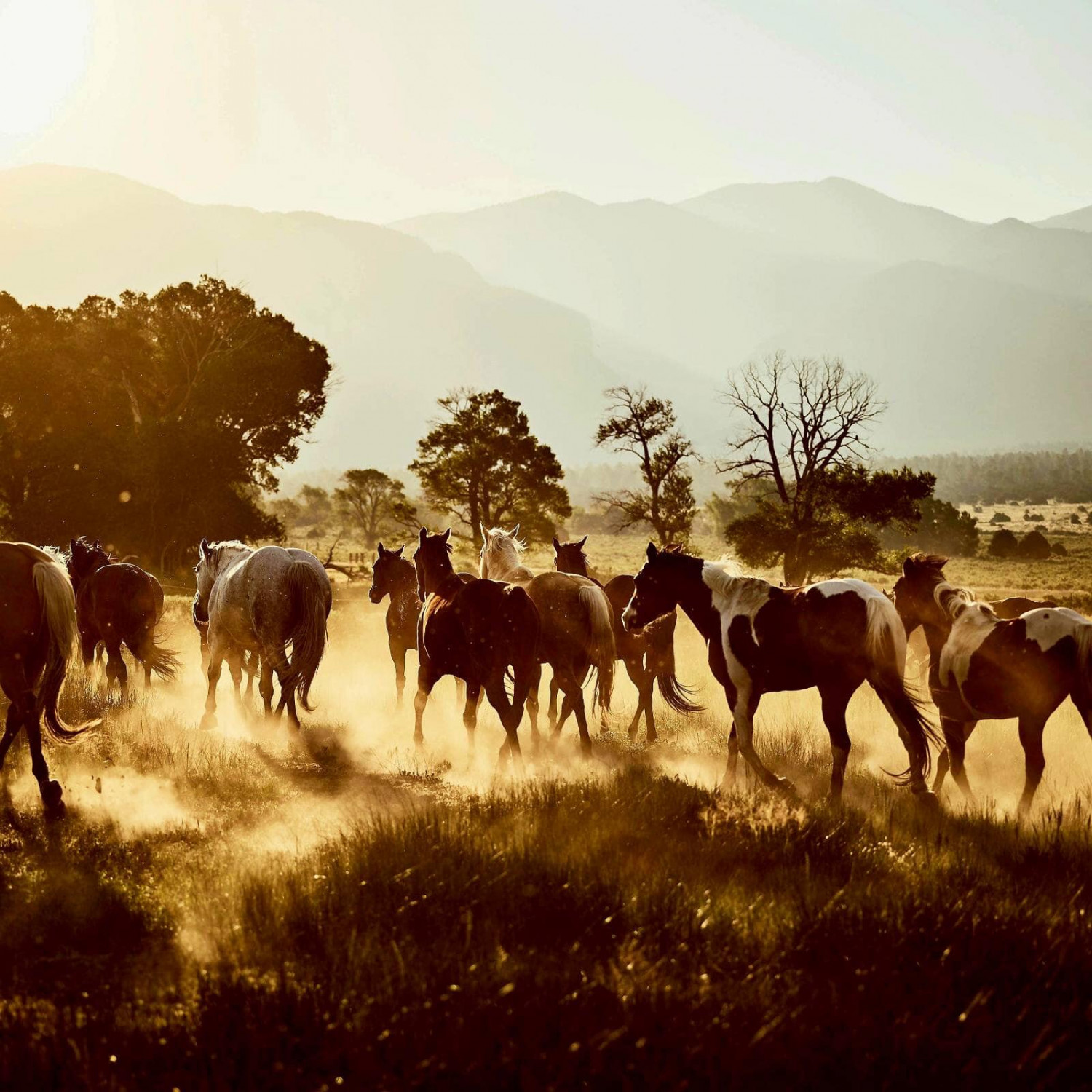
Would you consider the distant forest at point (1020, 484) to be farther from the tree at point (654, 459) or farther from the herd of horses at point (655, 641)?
the herd of horses at point (655, 641)

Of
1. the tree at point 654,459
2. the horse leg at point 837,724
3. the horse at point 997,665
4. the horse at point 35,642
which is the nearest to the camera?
the horse at point 997,665

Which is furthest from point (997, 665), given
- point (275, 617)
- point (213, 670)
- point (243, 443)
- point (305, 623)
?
point (243, 443)

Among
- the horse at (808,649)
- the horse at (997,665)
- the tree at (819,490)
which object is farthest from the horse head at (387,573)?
the tree at (819,490)

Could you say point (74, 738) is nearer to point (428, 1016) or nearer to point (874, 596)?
point (428, 1016)

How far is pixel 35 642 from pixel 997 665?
28.4 ft

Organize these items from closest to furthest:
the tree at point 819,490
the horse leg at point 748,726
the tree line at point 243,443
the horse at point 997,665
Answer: the horse at point 997,665, the horse leg at point 748,726, the tree at point 819,490, the tree line at point 243,443

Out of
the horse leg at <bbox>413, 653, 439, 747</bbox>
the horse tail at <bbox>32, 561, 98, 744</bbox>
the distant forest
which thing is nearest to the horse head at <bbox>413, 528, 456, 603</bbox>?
the horse leg at <bbox>413, 653, 439, 747</bbox>

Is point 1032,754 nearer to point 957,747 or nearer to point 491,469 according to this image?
point 957,747

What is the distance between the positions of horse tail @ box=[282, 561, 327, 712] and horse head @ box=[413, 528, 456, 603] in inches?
73.6

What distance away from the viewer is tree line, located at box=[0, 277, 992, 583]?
130 feet

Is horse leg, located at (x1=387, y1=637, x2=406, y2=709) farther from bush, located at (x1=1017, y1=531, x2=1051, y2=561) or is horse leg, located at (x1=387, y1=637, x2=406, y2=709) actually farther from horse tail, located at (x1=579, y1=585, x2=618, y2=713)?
bush, located at (x1=1017, y1=531, x2=1051, y2=561)

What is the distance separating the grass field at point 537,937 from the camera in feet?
12.7

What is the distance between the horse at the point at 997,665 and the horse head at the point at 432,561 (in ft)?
17.5

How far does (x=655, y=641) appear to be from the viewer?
12.9m
